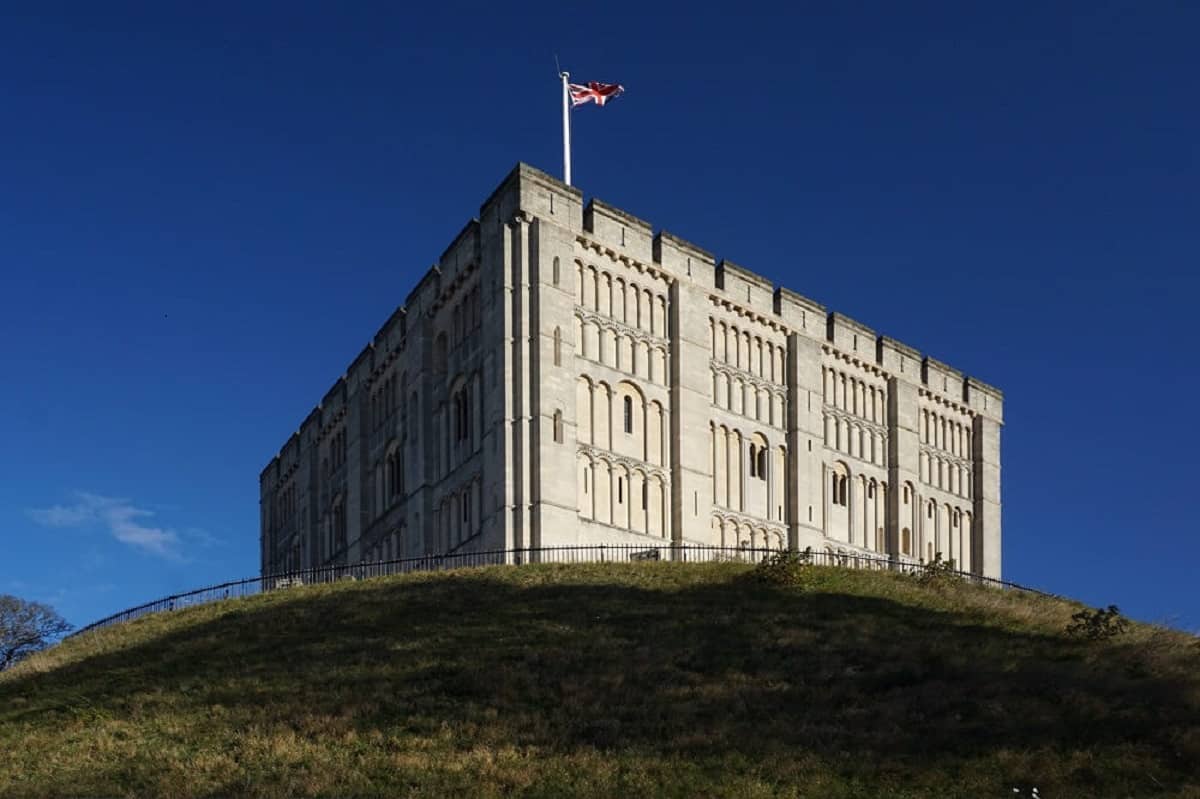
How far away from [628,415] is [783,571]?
14.7 m

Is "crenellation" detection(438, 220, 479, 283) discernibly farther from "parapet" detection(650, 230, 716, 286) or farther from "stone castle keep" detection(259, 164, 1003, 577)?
"parapet" detection(650, 230, 716, 286)

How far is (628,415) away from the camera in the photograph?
2489 inches

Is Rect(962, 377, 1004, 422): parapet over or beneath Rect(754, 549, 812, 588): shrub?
over

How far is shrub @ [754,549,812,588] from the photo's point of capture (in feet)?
163

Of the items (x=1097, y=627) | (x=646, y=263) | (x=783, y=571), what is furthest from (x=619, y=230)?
(x=1097, y=627)

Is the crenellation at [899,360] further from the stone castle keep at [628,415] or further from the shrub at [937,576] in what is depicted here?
the shrub at [937,576]

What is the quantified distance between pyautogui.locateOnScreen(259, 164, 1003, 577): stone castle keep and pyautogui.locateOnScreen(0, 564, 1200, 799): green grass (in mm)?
11343

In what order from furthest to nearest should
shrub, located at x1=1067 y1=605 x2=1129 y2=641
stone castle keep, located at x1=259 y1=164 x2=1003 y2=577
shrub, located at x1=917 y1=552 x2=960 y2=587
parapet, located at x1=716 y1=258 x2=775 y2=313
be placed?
parapet, located at x1=716 y1=258 x2=775 y2=313, stone castle keep, located at x1=259 y1=164 x2=1003 y2=577, shrub, located at x1=917 y1=552 x2=960 y2=587, shrub, located at x1=1067 y1=605 x2=1129 y2=641

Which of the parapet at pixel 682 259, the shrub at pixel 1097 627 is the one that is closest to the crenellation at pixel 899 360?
the parapet at pixel 682 259

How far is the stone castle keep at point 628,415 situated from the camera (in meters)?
59.8

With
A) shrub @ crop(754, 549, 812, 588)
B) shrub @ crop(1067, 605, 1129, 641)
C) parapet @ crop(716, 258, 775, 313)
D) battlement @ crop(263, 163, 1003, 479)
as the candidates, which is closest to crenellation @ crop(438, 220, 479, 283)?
battlement @ crop(263, 163, 1003, 479)

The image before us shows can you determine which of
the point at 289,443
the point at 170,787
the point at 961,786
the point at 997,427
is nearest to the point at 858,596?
the point at 961,786

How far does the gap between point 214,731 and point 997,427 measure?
55038mm

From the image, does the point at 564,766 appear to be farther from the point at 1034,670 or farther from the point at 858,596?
the point at 858,596
